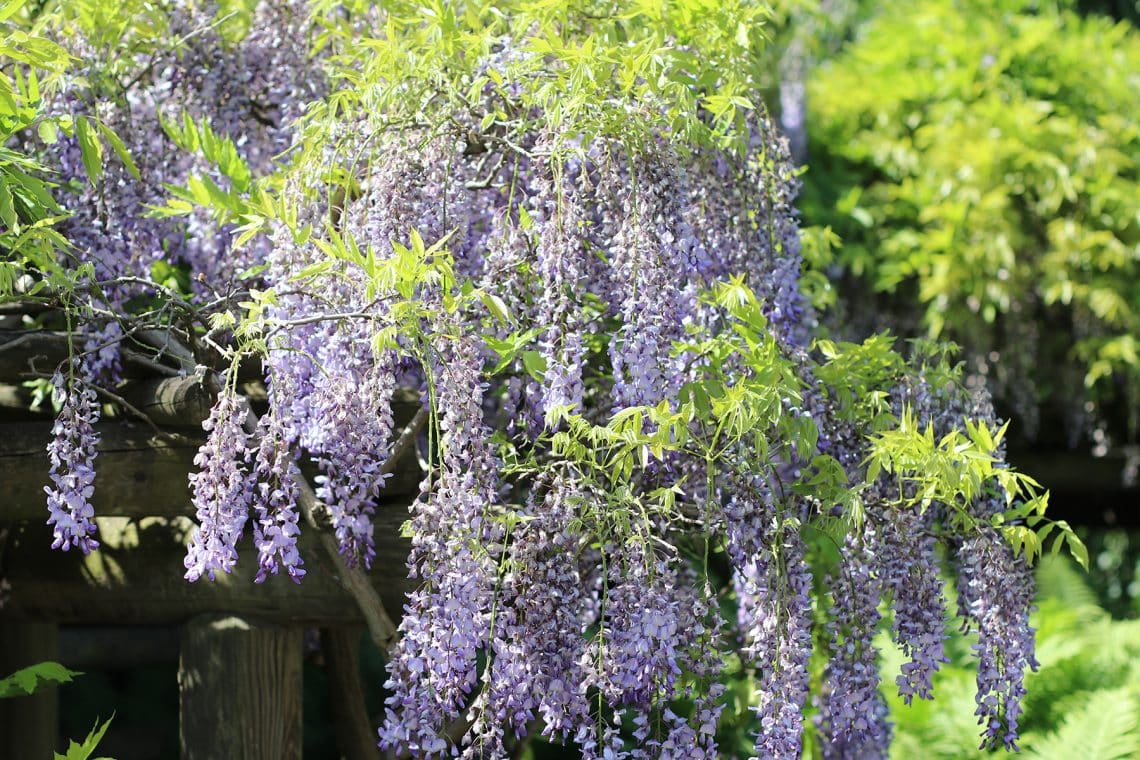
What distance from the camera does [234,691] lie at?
11.5 ft

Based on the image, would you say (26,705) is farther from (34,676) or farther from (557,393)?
(557,393)

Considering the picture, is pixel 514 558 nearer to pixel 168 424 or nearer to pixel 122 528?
pixel 168 424

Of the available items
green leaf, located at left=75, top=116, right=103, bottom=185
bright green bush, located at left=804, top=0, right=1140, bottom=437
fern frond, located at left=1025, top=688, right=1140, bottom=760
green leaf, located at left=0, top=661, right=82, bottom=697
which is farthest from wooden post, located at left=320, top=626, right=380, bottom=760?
bright green bush, located at left=804, top=0, right=1140, bottom=437

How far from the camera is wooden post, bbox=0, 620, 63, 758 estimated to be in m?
4.91

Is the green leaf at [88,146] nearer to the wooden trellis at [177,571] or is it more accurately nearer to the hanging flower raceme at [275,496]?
the wooden trellis at [177,571]

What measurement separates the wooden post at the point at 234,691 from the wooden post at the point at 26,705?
1.69 metres

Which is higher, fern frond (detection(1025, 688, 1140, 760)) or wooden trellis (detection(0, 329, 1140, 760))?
wooden trellis (detection(0, 329, 1140, 760))

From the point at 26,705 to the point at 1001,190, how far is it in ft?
15.4

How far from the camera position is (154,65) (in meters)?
3.71

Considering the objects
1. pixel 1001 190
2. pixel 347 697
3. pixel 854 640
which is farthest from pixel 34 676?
pixel 1001 190

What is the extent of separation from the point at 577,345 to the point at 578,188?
370 mm

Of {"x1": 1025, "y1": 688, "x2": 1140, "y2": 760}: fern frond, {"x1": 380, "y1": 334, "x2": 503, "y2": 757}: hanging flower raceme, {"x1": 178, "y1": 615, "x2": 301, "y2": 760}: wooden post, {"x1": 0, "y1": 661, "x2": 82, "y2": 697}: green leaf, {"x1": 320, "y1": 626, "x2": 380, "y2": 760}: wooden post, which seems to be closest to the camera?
{"x1": 380, "y1": 334, "x2": 503, "y2": 757}: hanging flower raceme

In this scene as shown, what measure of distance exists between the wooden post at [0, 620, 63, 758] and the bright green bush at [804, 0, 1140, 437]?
384 centimetres

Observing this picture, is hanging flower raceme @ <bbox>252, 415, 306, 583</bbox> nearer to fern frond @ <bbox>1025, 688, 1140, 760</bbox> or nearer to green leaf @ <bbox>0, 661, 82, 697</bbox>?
green leaf @ <bbox>0, 661, 82, 697</bbox>
